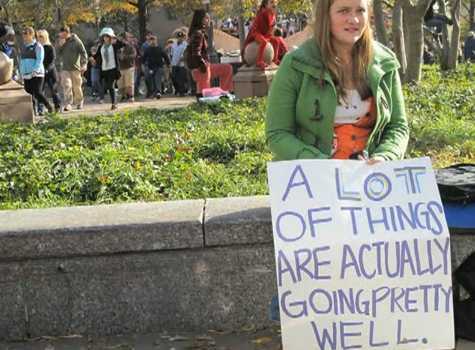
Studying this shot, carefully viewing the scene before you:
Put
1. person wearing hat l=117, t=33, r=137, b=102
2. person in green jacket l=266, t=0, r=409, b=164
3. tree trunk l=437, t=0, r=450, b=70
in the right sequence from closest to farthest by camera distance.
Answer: person in green jacket l=266, t=0, r=409, b=164 → person wearing hat l=117, t=33, r=137, b=102 → tree trunk l=437, t=0, r=450, b=70

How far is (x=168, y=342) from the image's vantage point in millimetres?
4367

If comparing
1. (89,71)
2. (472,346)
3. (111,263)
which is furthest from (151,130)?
(89,71)

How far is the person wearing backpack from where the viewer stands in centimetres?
1481

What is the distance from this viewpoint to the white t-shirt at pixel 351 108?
11.8 feet

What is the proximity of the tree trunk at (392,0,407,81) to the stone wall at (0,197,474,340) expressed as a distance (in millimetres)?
11615

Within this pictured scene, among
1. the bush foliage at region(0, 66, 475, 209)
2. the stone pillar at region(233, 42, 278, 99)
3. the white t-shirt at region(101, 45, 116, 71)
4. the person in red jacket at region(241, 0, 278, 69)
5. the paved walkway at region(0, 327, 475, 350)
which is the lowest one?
the paved walkway at region(0, 327, 475, 350)

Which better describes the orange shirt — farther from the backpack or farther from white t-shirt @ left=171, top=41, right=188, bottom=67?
white t-shirt @ left=171, top=41, right=188, bottom=67

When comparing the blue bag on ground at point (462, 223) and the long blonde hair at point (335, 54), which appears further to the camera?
the blue bag on ground at point (462, 223)

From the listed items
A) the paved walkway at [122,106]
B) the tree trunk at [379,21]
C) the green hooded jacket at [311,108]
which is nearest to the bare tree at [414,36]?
the tree trunk at [379,21]

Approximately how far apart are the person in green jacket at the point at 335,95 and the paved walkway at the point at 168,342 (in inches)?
47.2

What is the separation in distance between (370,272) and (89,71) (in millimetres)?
21978

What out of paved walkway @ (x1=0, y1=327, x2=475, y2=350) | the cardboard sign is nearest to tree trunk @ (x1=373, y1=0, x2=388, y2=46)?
paved walkway @ (x1=0, y1=327, x2=475, y2=350)

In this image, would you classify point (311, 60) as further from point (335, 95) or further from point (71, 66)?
point (71, 66)

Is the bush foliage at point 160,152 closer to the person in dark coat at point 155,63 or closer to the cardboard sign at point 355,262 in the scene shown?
the cardboard sign at point 355,262
